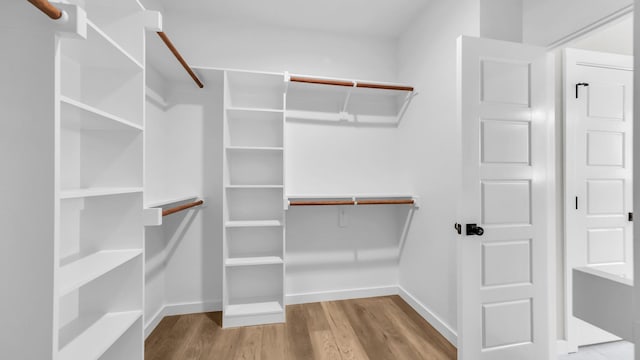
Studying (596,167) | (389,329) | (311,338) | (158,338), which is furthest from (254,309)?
(596,167)

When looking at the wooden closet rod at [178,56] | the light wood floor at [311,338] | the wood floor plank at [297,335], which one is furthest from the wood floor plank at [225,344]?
the wooden closet rod at [178,56]

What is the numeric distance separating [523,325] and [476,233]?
67cm

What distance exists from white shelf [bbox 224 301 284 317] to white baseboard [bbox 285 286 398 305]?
26cm

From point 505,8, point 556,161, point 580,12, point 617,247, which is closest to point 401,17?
point 505,8

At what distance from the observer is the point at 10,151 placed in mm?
775

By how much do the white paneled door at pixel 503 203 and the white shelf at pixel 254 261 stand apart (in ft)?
4.58

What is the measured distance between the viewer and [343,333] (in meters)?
2.07

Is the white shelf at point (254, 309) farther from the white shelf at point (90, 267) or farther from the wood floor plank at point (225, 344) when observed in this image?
the white shelf at point (90, 267)

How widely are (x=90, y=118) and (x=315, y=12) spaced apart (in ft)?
6.50

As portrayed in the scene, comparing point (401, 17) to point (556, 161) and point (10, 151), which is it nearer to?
point (556, 161)

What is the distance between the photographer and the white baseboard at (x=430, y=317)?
1.97 metres

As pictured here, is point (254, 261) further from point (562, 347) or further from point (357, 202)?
point (562, 347)

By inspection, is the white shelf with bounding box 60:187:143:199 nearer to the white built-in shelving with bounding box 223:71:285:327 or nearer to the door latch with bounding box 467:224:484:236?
the white built-in shelving with bounding box 223:71:285:327

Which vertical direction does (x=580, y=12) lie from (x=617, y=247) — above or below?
above
